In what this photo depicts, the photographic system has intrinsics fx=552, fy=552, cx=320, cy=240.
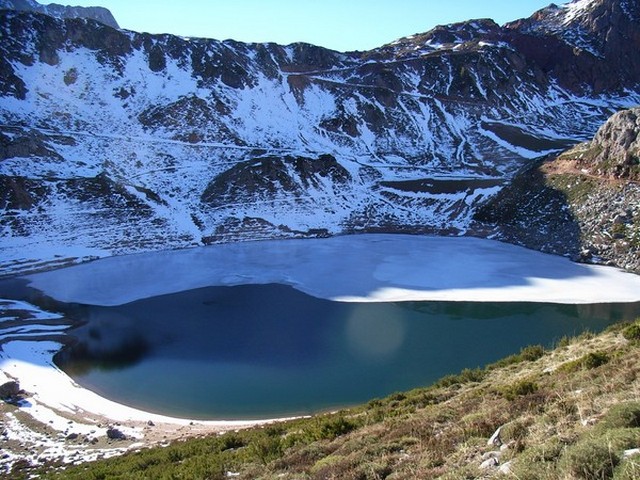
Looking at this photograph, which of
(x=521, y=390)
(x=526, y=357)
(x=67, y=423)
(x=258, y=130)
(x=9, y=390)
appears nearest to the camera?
(x=521, y=390)

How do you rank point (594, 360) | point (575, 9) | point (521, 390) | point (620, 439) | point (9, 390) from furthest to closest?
1. point (575, 9)
2. point (9, 390)
3. point (594, 360)
4. point (521, 390)
5. point (620, 439)

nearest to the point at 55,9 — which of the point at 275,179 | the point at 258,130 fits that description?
the point at 258,130

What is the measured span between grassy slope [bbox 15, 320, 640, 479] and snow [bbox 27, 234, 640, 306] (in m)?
24.6

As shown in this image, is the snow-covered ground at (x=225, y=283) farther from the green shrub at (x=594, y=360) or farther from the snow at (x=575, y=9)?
the snow at (x=575, y=9)

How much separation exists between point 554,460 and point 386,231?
60401 mm

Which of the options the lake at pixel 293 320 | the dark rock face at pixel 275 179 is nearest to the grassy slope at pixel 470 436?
the lake at pixel 293 320

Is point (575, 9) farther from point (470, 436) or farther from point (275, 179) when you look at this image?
point (470, 436)

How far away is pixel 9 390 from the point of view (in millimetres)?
27750

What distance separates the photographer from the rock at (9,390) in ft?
90.1

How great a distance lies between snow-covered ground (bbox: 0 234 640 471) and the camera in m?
23.8

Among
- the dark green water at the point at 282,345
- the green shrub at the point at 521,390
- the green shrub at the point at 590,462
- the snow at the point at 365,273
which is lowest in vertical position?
the dark green water at the point at 282,345

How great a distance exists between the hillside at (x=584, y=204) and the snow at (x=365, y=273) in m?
2.61

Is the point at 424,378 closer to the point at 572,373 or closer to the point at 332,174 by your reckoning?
the point at 572,373

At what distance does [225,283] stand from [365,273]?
41.3 ft
